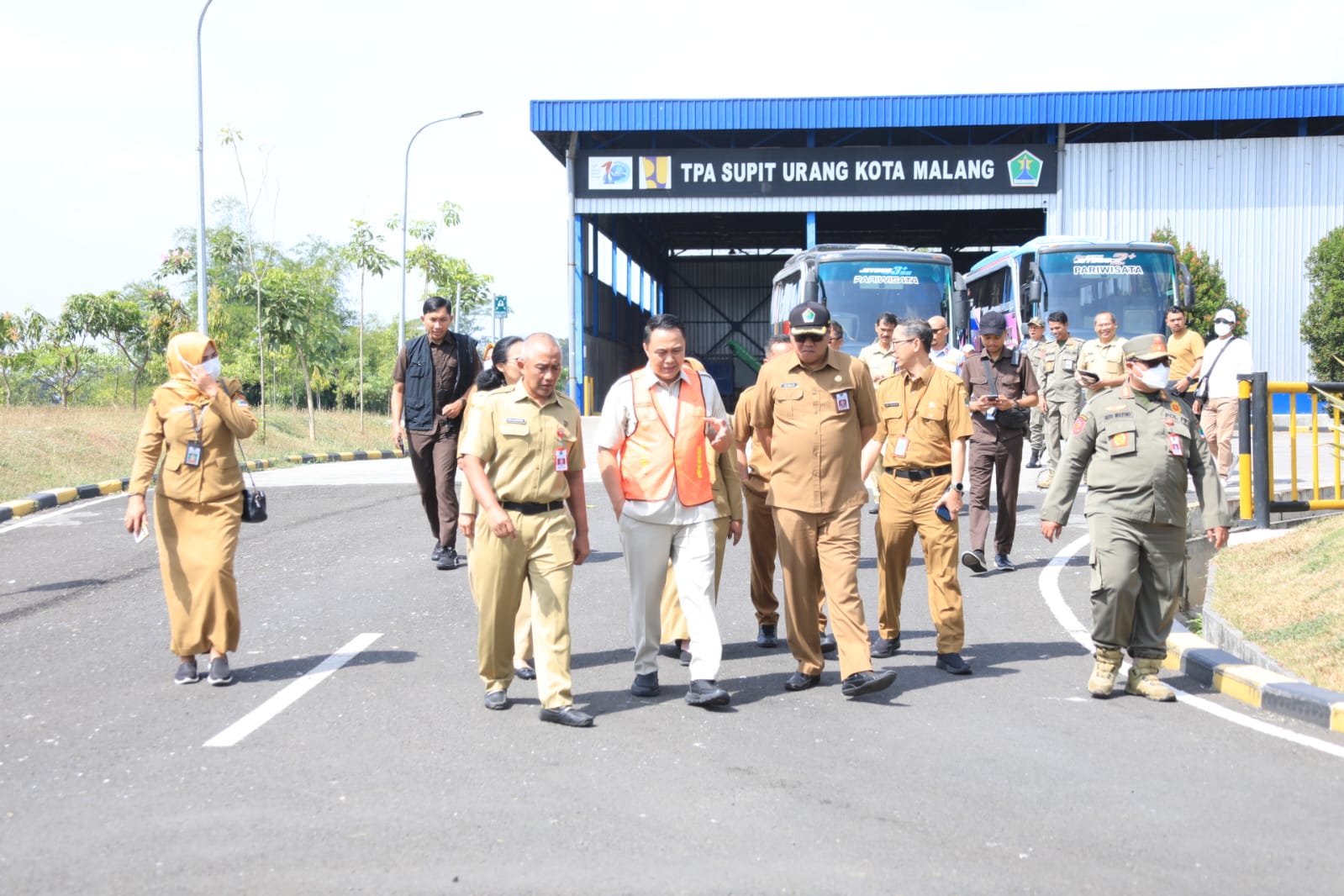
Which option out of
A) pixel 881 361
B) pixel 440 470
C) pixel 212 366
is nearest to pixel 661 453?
pixel 212 366

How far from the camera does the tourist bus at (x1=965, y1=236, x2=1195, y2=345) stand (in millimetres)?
23031

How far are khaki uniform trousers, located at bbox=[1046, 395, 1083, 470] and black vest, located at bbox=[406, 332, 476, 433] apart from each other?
22.8 feet

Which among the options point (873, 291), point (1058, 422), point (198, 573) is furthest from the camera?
point (873, 291)

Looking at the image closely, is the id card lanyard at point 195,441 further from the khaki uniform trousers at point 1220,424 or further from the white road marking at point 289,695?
the khaki uniform trousers at point 1220,424

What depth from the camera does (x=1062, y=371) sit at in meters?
14.8

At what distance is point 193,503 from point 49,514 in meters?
10.1

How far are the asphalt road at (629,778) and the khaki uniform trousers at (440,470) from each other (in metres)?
1.92

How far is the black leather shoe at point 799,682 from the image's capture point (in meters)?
6.59

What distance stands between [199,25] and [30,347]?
83.3 feet

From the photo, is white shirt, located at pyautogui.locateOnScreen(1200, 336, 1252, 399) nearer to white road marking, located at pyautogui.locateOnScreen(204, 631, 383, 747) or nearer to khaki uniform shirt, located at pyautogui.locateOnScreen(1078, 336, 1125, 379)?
khaki uniform shirt, located at pyautogui.locateOnScreen(1078, 336, 1125, 379)

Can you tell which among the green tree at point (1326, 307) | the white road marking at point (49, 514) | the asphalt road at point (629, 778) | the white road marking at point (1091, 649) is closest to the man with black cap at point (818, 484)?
the asphalt road at point (629, 778)

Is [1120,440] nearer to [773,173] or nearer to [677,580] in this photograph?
[677,580]

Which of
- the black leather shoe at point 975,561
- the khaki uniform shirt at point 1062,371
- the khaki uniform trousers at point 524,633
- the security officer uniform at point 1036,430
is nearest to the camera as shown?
the khaki uniform trousers at point 524,633

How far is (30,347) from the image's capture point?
44094mm
